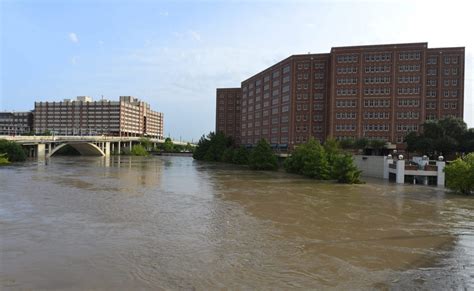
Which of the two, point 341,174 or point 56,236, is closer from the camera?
point 56,236

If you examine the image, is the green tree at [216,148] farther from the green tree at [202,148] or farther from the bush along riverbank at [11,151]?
the bush along riverbank at [11,151]

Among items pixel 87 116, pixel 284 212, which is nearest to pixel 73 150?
pixel 87 116

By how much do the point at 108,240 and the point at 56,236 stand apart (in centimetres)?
248

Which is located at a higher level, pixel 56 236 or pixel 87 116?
pixel 87 116

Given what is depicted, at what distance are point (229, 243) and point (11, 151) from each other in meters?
73.8

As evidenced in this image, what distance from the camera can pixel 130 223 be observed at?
20.1 metres

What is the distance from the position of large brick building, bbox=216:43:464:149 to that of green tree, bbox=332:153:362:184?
129 feet

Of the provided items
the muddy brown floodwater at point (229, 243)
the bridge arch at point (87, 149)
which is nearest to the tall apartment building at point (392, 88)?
the muddy brown floodwater at point (229, 243)

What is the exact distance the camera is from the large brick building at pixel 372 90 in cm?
8456

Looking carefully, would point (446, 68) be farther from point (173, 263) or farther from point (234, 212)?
point (173, 263)

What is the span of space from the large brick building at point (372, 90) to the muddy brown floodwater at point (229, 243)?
58936 mm

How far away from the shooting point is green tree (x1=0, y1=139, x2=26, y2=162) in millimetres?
74125

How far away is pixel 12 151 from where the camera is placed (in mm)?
75938

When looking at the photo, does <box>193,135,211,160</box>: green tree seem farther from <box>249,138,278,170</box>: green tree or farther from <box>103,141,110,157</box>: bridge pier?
<box>249,138,278,170</box>: green tree
